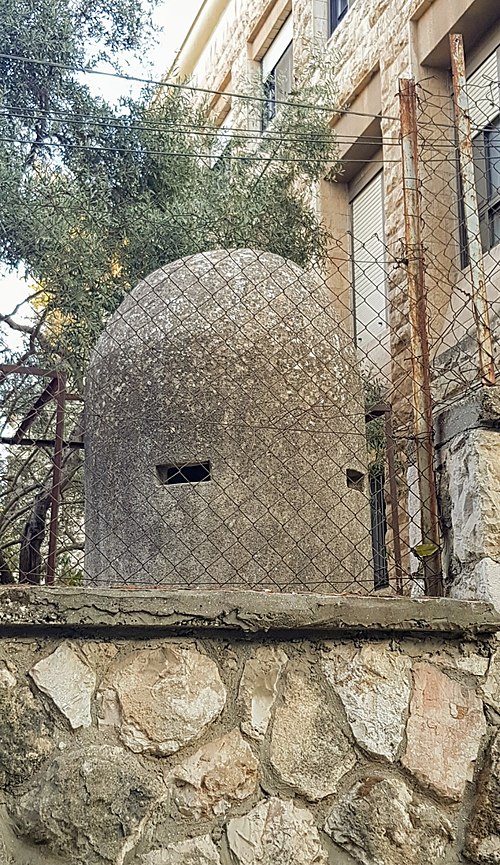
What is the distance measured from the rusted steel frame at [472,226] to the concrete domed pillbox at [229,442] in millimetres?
1412

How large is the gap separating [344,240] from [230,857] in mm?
10034

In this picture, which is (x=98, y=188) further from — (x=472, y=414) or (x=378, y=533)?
(x=472, y=414)

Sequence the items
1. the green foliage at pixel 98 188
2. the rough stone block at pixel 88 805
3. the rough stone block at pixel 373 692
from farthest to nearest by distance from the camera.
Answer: the green foliage at pixel 98 188 → the rough stone block at pixel 373 692 → the rough stone block at pixel 88 805

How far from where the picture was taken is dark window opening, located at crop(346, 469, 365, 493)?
5.04 meters

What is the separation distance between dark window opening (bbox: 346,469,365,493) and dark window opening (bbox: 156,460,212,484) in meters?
0.76

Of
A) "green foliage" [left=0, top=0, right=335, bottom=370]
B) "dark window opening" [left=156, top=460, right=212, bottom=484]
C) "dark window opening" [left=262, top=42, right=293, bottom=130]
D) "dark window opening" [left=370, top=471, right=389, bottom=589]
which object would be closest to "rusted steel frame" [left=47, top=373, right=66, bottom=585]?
"dark window opening" [left=156, top=460, right=212, bottom=484]

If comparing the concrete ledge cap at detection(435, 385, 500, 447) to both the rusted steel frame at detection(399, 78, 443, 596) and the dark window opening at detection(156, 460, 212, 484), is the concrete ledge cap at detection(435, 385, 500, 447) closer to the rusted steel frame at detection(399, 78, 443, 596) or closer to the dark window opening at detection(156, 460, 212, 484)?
the rusted steel frame at detection(399, 78, 443, 596)

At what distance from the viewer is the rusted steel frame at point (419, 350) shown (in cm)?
341

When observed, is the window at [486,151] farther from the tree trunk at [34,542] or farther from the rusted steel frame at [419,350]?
the rusted steel frame at [419,350]

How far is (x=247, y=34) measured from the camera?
1505 centimetres

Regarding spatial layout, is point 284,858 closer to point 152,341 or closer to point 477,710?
point 477,710

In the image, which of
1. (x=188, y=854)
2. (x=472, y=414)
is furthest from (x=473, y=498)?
(x=188, y=854)

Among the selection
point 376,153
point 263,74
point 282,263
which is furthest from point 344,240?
point 282,263

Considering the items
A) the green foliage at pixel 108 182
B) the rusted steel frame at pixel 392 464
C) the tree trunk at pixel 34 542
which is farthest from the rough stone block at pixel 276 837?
the green foliage at pixel 108 182
